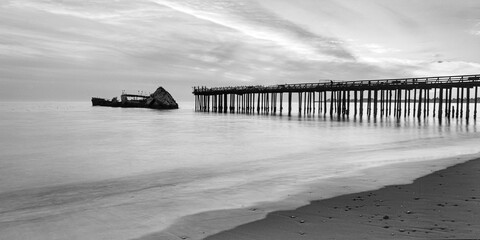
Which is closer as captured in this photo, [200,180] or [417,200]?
[417,200]

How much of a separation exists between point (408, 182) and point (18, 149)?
20.8 metres

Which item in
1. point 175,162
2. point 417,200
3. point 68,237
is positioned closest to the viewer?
point 68,237

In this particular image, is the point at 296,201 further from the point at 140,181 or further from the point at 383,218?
the point at 140,181

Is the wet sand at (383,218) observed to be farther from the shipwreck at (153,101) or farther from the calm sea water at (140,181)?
the shipwreck at (153,101)

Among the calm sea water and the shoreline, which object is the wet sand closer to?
the shoreline

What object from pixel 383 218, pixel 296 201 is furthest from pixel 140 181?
pixel 383 218

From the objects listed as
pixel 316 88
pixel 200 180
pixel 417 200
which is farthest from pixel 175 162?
pixel 316 88

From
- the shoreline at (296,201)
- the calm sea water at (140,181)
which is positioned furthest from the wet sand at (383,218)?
the calm sea water at (140,181)

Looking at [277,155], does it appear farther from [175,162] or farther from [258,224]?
[258,224]

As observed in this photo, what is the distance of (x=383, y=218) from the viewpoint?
596cm

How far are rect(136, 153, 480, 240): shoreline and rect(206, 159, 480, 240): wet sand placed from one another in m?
0.19

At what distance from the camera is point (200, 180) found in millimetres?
11594

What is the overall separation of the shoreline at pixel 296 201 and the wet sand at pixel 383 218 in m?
0.19

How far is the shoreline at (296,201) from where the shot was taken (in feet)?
19.3
